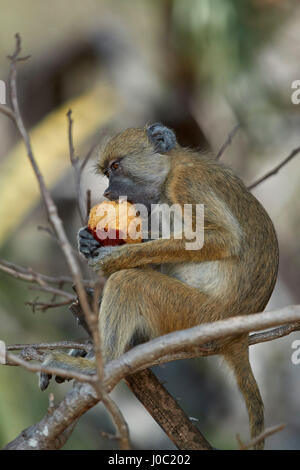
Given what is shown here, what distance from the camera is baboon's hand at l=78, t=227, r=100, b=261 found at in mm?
4410

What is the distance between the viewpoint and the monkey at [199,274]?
4.13 m

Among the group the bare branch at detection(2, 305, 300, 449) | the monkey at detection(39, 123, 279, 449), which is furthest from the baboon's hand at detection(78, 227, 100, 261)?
the bare branch at detection(2, 305, 300, 449)

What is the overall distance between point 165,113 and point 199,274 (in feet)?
25.5

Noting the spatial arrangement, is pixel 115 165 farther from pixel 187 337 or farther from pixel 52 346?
pixel 187 337

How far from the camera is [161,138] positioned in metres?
4.98

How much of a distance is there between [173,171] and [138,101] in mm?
7412

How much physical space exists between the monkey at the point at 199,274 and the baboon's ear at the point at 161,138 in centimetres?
36

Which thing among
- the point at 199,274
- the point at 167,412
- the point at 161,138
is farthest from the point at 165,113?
the point at 167,412

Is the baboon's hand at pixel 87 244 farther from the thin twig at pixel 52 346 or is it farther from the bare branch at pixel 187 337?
the bare branch at pixel 187 337

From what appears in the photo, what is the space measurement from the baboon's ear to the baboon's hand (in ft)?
2.94

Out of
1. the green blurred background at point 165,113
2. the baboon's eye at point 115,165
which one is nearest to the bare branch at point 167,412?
the baboon's eye at point 115,165
